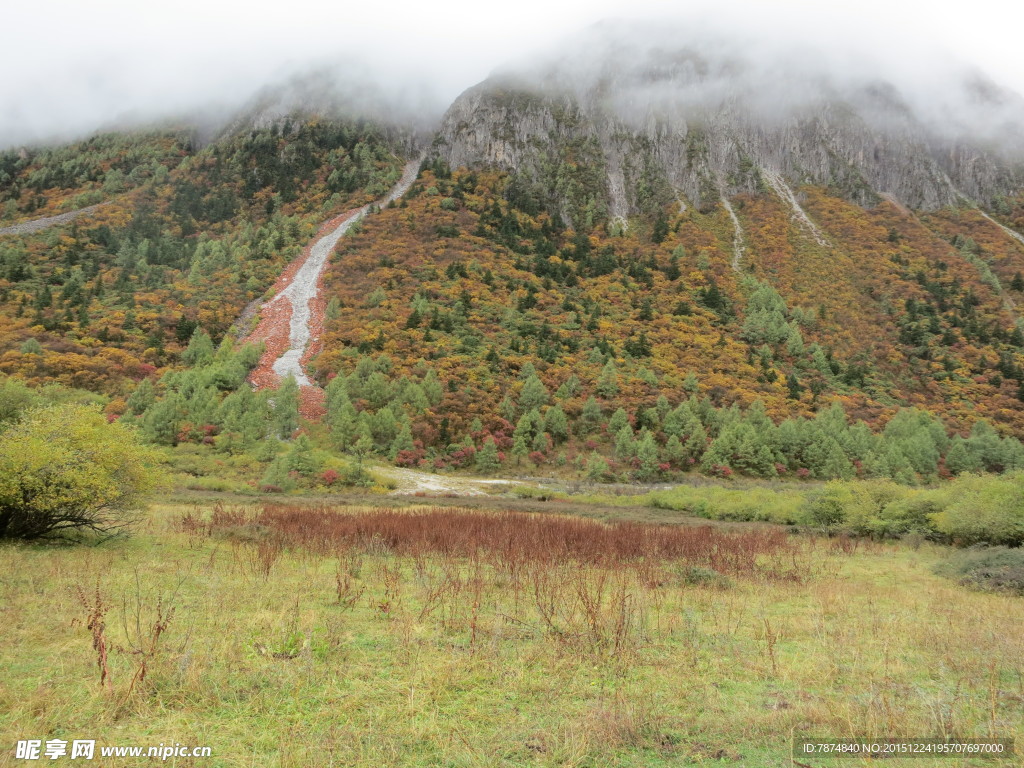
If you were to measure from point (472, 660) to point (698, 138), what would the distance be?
126 metres

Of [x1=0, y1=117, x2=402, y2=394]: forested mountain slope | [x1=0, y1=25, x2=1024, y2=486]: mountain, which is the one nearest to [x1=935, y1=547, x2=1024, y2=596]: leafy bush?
[x1=0, y1=25, x2=1024, y2=486]: mountain

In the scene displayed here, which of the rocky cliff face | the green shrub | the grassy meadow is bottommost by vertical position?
the green shrub

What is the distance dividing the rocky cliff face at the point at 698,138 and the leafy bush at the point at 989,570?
287 ft

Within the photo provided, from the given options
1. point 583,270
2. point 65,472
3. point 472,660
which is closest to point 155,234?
point 583,270

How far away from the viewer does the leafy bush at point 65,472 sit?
9.36 meters

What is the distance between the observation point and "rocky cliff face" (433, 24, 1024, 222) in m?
103

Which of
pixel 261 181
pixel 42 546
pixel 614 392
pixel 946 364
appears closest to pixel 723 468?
pixel 614 392

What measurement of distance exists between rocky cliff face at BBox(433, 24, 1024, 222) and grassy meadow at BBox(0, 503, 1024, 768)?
91334 mm

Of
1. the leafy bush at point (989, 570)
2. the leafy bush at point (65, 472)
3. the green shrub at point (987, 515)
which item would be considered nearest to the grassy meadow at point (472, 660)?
the leafy bush at point (989, 570)

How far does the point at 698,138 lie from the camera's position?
365ft

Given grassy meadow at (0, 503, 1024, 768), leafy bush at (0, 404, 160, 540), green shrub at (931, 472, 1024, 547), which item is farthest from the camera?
green shrub at (931, 472, 1024, 547)

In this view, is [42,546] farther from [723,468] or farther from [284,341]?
[284,341]

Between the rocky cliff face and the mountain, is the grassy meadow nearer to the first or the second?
the mountain

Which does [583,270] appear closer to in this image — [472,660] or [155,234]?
[155,234]
